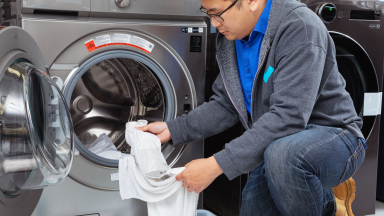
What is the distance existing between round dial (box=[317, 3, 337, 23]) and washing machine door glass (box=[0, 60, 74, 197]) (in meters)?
1.06

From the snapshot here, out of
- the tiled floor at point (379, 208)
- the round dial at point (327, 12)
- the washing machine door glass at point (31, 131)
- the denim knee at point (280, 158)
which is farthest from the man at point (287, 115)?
Result: the tiled floor at point (379, 208)

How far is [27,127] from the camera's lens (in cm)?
88

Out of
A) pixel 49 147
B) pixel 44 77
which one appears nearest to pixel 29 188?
pixel 49 147

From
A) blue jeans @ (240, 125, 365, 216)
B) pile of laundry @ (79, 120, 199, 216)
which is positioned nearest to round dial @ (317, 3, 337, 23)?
blue jeans @ (240, 125, 365, 216)

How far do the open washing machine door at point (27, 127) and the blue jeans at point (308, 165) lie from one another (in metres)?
0.58

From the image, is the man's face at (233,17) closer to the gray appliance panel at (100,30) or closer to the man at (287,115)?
the man at (287,115)

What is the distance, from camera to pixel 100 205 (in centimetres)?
130

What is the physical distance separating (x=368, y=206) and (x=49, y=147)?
4.67 feet

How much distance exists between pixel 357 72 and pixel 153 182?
108cm

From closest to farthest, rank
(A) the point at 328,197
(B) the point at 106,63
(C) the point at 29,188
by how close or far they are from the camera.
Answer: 1. (C) the point at 29,188
2. (A) the point at 328,197
3. (B) the point at 106,63

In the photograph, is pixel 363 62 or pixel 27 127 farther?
pixel 363 62

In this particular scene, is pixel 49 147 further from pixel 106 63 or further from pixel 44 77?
pixel 106 63

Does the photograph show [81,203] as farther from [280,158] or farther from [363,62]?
[363,62]

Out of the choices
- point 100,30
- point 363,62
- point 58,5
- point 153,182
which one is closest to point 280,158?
point 153,182
